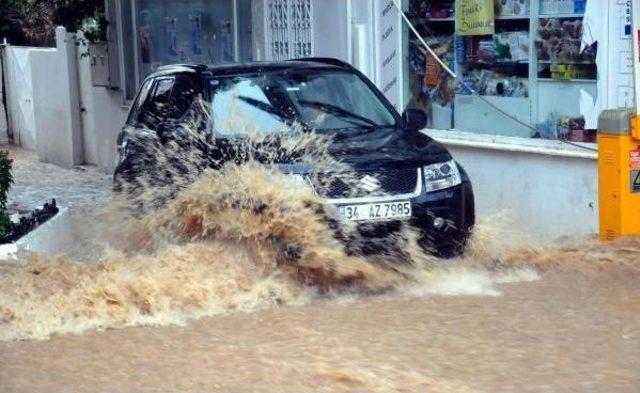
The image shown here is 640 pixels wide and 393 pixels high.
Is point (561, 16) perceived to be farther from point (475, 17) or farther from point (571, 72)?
point (475, 17)

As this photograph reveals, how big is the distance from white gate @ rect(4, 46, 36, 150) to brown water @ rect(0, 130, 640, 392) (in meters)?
14.8

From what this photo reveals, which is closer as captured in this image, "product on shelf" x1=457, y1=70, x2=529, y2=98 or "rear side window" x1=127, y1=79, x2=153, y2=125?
"rear side window" x1=127, y1=79, x2=153, y2=125

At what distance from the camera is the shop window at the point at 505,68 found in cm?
1109

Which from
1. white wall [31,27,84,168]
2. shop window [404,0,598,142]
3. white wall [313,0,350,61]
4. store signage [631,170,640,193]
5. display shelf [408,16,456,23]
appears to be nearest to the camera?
store signage [631,170,640,193]

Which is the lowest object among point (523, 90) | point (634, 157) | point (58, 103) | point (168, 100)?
point (58, 103)

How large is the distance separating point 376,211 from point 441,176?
0.72 metres

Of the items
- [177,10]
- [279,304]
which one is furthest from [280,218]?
[177,10]

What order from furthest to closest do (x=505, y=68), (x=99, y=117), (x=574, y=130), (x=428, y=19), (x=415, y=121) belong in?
(x=99, y=117), (x=428, y=19), (x=505, y=68), (x=574, y=130), (x=415, y=121)

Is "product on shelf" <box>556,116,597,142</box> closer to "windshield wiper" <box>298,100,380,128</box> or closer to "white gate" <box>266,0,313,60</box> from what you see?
"windshield wiper" <box>298,100,380,128</box>

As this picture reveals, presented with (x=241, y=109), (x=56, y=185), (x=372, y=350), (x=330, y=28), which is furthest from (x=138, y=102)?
(x=56, y=185)

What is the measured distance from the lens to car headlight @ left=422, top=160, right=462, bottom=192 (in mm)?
8469

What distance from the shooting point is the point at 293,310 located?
7.59 meters

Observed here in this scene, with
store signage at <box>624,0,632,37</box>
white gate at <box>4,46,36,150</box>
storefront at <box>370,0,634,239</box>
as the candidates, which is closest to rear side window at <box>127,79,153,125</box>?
storefront at <box>370,0,634,239</box>

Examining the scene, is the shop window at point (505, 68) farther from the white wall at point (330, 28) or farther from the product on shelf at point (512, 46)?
the white wall at point (330, 28)
